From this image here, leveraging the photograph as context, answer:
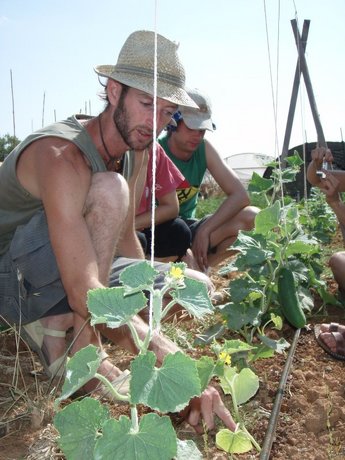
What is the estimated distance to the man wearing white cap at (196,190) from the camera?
336cm

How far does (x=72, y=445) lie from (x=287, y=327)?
175 cm

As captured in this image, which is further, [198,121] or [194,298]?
[198,121]

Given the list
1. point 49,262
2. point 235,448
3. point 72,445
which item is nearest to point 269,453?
point 235,448

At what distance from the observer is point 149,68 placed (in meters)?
2.01

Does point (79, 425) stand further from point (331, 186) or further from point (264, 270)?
point (331, 186)

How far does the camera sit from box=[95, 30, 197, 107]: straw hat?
198 cm

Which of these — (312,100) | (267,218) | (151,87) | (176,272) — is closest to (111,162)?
(151,87)

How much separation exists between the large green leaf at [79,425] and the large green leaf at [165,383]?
0.13m

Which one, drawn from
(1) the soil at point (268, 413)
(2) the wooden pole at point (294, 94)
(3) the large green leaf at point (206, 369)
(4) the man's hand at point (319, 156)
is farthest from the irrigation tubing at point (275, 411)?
(2) the wooden pole at point (294, 94)

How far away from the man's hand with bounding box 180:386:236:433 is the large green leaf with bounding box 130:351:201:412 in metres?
0.50

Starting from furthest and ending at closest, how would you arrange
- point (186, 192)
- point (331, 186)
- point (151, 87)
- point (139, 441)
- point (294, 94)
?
point (294, 94), point (186, 192), point (331, 186), point (151, 87), point (139, 441)

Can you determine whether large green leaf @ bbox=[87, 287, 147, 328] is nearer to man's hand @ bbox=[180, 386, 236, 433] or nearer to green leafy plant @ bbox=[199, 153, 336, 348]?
man's hand @ bbox=[180, 386, 236, 433]

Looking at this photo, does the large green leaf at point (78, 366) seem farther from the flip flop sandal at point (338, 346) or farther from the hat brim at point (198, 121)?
the hat brim at point (198, 121)

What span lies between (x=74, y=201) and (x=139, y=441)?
973mm
